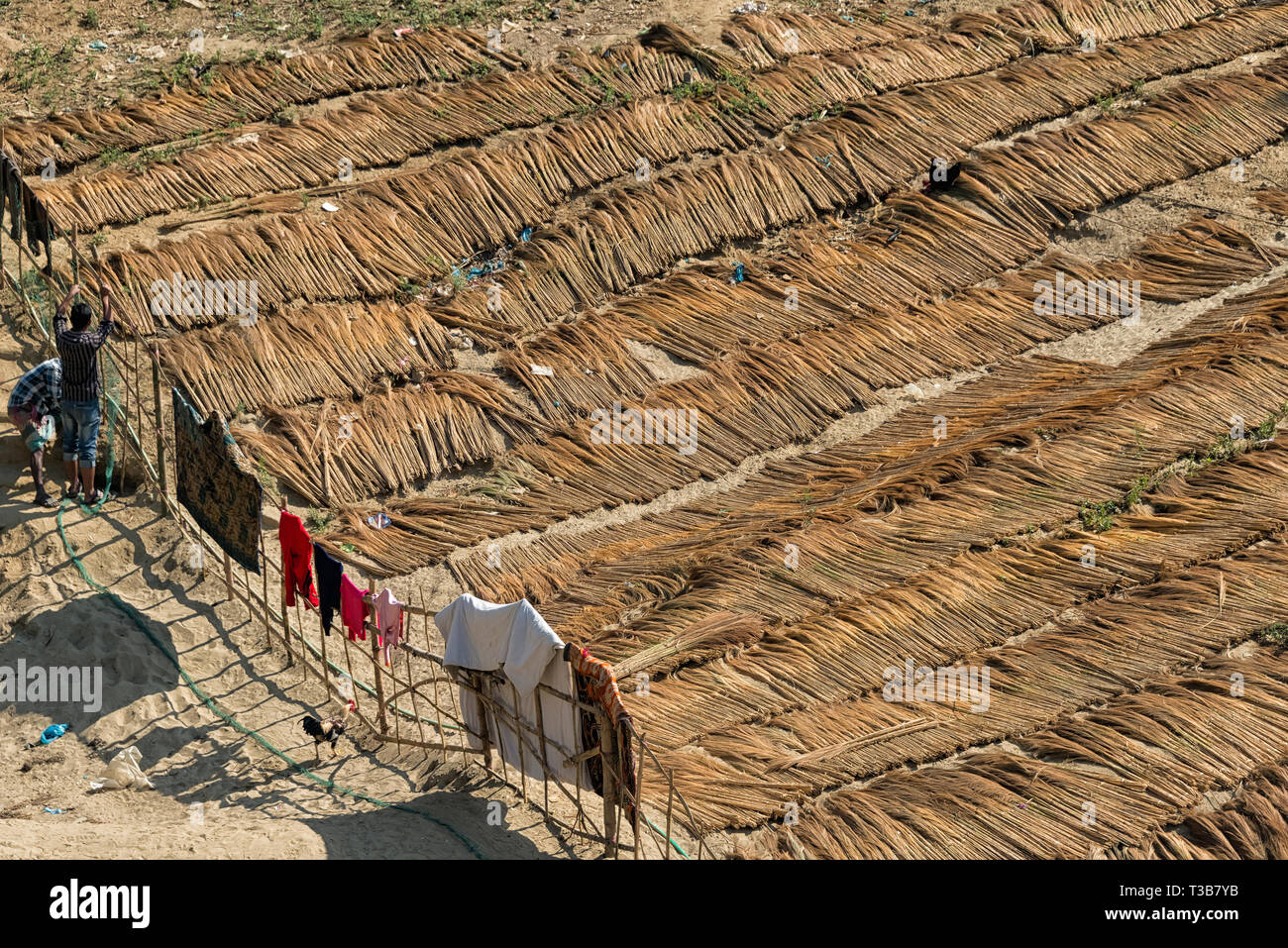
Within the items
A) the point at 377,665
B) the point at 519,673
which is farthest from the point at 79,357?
the point at 519,673

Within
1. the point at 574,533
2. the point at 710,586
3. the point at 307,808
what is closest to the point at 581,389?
the point at 574,533

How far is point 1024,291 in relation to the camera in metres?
15.4

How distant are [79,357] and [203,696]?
219cm

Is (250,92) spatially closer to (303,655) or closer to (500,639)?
(303,655)

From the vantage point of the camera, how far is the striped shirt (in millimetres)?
10352

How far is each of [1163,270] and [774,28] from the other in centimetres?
448

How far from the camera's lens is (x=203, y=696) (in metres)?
9.98

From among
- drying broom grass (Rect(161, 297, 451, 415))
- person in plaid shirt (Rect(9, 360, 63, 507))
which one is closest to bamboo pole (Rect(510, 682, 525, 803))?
person in plaid shirt (Rect(9, 360, 63, 507))

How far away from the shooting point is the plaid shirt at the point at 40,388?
1081 centimetres

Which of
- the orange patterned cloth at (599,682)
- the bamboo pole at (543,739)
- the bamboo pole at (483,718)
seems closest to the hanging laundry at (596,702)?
the orange patterned cloth at (599,682)

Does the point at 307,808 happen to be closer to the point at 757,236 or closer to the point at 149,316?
the point at 149,316

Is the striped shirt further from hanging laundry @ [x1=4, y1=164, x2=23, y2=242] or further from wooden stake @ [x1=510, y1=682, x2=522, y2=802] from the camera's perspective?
wooden stake @ [x1=510, y1=682, x2=522, y2=802]

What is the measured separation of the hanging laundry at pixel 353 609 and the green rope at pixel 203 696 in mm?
779

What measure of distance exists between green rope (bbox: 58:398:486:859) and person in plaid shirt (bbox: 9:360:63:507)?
26 cm
